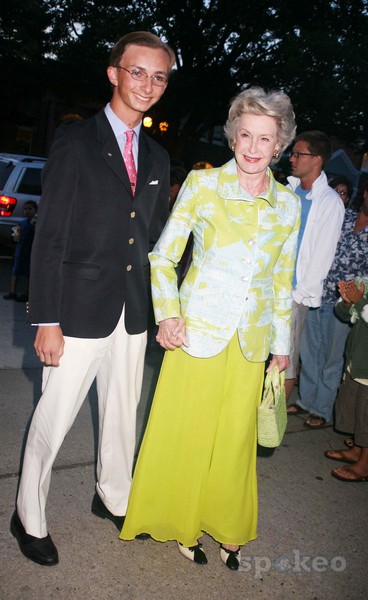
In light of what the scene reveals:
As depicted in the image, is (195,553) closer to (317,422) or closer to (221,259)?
(221,259)

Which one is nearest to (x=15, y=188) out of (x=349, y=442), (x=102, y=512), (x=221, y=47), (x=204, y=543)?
(x=349, y=442)

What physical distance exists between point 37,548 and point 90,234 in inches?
58.0

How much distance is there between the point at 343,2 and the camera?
17.2 m

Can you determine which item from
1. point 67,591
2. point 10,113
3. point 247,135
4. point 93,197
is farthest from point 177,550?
point 10,113

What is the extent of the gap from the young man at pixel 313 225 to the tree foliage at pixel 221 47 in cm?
1310

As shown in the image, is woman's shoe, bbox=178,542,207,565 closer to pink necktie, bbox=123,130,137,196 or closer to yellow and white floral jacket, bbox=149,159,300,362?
yellow and white floral jacket, bbox=149,159,300,362

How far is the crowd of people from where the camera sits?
234cm

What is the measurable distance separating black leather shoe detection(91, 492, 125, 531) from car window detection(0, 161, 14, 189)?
8845 millimetres

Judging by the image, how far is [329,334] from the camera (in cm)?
481

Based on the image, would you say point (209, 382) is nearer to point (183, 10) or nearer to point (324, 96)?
point (324, 96)

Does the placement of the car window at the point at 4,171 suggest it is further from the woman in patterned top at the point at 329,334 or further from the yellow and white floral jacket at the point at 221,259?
the yellow and white floral jacket at the point at 221,259

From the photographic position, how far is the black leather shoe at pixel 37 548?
2486mm

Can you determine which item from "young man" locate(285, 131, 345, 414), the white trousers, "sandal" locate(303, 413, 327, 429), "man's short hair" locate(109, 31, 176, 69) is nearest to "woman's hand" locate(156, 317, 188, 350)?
the white trousers

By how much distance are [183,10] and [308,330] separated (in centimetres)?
1613
